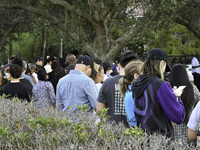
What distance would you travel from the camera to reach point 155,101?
11.9ft

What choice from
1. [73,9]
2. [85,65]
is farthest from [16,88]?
[73,9]

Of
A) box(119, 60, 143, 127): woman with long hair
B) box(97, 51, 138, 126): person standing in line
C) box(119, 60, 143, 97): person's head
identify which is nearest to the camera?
box(119, 60, 143, 127): woman with long hair

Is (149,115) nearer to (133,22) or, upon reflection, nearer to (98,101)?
(98,101)

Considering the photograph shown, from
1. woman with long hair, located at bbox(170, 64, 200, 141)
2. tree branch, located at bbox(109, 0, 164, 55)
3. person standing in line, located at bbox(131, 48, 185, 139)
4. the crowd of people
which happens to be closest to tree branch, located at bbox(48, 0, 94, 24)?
tree branch, located at bbox(109, 0, 164, 55)

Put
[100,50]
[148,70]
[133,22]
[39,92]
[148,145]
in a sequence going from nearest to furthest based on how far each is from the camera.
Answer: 1. [148,145]
2. [148,70]
3. [39,92]
4. [100,50]
5. [133,22]

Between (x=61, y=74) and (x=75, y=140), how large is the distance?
249 inches

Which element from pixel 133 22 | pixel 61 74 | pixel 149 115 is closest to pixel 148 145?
pixel 149 115

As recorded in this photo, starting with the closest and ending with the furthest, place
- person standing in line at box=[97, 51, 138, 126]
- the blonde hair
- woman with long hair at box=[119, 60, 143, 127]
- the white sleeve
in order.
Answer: the white sleeve → the blonde hair → woman with long hair at box=[119, 60, 143, 127] → person standing in line at box=[97, 51, 138, 126]

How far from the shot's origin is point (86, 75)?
5.54 meters

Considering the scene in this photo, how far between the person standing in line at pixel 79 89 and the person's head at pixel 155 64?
1680 mm

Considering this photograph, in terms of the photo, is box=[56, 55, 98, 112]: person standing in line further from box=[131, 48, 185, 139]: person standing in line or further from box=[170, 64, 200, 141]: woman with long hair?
box=[131, 48, 185, 139]: person standing in line

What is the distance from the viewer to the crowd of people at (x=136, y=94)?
12.0 ft

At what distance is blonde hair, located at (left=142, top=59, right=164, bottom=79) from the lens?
3.76 metres

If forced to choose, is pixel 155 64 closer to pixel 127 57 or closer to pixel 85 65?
pixel 127 57
